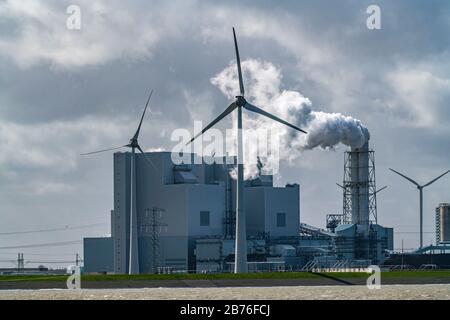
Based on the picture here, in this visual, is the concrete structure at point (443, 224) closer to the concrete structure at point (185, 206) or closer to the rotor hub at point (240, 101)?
the concrete structure at point (185, 206)

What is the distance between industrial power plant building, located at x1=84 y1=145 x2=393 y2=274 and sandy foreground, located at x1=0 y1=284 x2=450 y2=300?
70724 millimetres

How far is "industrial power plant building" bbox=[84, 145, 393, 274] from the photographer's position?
522 feet

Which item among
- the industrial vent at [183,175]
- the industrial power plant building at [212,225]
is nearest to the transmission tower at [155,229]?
the industrial power plant building at [212,225]

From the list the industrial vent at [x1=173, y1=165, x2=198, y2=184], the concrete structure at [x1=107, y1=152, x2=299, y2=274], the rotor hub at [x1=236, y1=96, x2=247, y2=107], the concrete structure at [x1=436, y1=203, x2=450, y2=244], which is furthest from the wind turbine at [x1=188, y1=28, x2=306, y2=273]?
the concrete structure at [x1=436, y1=203, x2=450, y2=244]

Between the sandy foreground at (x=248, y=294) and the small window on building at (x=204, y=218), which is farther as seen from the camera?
the small window on building at (x=204, y=218)

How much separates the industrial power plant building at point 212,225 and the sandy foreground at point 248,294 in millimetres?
70724

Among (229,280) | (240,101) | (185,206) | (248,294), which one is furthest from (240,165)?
(185,206)

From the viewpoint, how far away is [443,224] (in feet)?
623

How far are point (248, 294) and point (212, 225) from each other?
281 ft

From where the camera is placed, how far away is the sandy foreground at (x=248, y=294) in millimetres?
73688

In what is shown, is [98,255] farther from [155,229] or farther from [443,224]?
[443,224]

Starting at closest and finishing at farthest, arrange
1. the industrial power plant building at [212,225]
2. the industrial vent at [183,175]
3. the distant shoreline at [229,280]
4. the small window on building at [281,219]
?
the distant shoreline at [229,280] < the industrial power plant building at [212,225] < the industrial vent at [183,175] < the small window on building at [281,219]

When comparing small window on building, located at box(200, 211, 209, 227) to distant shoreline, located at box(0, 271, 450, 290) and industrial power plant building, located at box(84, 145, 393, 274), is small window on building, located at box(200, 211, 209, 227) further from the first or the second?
distant shoreline, located at box(0, 271, 450, 290)

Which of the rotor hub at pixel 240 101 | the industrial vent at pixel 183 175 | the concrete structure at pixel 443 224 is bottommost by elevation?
the concrete structure at pixel 443 224
